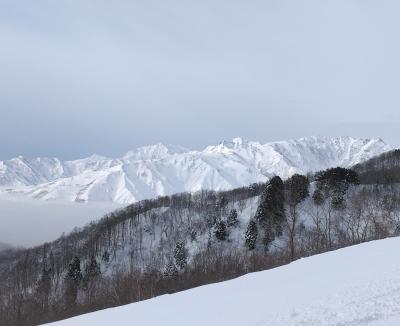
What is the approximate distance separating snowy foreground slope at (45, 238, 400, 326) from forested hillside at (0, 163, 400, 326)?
62.7ft

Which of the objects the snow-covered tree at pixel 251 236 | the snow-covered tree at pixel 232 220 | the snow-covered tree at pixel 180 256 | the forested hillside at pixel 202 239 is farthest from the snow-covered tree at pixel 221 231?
the snow-covered tree at pixel 251 236

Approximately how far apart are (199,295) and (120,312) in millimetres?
3368

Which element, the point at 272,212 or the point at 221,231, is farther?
the point at 221,231

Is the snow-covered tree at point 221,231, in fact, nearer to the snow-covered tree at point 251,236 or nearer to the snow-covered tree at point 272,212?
the snow-covered tree at point 272,212

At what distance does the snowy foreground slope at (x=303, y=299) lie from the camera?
35.1 ft

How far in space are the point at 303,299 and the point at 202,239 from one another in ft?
294

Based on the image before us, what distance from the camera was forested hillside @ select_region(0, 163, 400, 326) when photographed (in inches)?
2312

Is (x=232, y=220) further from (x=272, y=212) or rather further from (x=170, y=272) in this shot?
(x=170, y=272)

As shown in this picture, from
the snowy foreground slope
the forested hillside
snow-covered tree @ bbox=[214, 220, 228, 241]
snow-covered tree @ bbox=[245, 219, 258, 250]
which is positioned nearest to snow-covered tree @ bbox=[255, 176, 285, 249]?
the forested hillside

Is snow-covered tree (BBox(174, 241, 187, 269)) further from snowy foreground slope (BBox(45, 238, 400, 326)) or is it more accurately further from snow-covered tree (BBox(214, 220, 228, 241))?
snowy foreground slope (BBox(45, 238, 400, 326))

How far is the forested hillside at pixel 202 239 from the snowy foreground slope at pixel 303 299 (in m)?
19.1

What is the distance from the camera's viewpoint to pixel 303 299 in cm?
1278

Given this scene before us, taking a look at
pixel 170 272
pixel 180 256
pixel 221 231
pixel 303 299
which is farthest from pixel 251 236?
pixel 303 299

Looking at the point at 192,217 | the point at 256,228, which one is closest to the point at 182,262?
the point at 256,228
